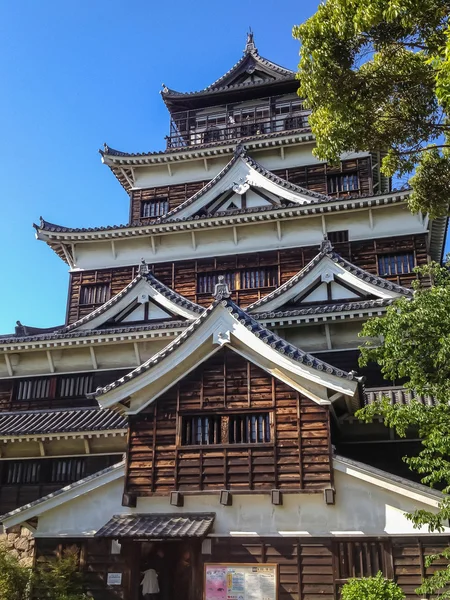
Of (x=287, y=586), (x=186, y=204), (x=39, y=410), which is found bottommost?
(x=287, y=586)

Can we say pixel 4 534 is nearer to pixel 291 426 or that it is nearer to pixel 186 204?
pixel 291 426

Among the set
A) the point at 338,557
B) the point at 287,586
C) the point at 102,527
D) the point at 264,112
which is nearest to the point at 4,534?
the point at 102,527

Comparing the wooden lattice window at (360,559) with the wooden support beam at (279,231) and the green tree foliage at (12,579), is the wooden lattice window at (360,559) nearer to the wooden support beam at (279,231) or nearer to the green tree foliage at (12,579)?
the green tree foliage at (12,579)

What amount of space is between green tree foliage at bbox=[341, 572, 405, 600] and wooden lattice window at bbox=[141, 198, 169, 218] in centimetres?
1843

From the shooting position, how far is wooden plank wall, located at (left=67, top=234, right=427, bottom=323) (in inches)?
815

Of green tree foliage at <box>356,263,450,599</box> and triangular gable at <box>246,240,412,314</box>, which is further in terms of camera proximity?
triangular gable at <box>246,240,412,314</box>

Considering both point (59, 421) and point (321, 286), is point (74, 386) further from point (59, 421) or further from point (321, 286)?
point (321, 286)

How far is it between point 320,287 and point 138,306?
6740 millimetres

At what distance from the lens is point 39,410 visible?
781 inches

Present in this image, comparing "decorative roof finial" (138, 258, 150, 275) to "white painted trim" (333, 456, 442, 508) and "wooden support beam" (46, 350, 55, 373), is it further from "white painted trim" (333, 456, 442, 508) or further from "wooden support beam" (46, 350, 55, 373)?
"white painted trim" (333, 456, 442, 508)

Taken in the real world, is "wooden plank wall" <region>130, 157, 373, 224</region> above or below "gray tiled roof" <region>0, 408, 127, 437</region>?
above

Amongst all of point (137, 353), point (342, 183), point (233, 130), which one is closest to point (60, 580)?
point (137, 353)

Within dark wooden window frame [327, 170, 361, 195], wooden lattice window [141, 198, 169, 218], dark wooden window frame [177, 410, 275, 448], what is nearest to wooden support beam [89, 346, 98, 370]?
dark wooden window frame [177, 410, 275, 448]

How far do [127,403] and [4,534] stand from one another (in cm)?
540
